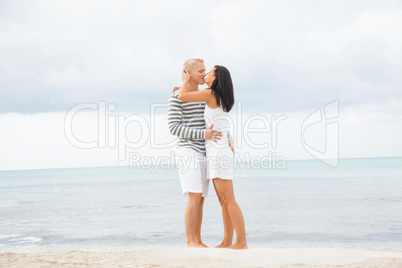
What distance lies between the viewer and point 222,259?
4.04m

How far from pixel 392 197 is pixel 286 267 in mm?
13009

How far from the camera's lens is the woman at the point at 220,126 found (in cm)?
455

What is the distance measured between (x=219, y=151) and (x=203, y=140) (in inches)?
10.4

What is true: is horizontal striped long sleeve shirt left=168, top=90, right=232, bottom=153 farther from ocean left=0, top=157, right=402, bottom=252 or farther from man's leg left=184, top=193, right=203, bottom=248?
ocean left=0, top=157, right=402, bottom=252

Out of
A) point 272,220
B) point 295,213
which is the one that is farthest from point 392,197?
point 272,220

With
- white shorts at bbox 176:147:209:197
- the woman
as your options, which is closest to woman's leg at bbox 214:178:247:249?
the woman

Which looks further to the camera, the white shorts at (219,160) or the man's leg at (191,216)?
the man's leg at (191,216)

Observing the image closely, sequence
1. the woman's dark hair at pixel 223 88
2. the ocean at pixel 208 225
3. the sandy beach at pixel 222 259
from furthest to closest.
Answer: the ocean at pixel 208 225 → the woman's dark hair at pixel 223 88 → the sandy beach at pixel 222 259

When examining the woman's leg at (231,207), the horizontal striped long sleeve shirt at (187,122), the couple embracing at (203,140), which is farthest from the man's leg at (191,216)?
the horizontal striped long sleeve shirt at (187,122)

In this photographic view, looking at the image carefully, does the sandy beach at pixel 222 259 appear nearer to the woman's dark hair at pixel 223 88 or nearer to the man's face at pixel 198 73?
the woman's dark hair at pixel 223 88

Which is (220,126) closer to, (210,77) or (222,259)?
(210,77)

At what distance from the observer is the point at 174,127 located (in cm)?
468

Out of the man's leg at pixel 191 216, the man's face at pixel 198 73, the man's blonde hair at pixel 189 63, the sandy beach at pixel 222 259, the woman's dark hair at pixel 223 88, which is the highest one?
the man's blonde hair at pixel 189 63

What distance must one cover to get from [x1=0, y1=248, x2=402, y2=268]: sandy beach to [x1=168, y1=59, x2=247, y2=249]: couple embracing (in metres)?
0.44
